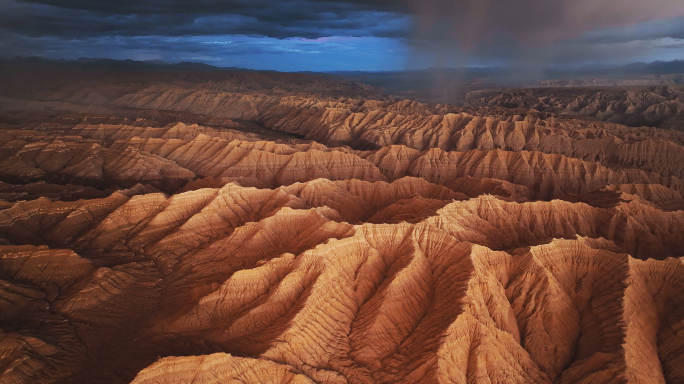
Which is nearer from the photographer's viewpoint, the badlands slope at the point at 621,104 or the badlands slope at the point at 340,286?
the badlands slope at the point at 340,286

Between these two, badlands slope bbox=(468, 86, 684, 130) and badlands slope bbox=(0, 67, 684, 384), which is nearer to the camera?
badlands slope bbox=(0, 67, 684, 384)

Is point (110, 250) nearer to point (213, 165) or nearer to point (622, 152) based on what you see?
point (213, 165)

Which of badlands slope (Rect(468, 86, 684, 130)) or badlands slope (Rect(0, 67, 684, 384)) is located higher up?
badlands slope (Rect(468, 86, 684, 130))

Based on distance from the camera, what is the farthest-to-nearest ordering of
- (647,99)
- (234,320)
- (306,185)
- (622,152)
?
1. (647,99)
2. (622,152)
3. (306,185)
4. (234,320)

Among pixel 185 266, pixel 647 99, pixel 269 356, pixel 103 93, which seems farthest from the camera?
pixel 103 93

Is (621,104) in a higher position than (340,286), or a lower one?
higher

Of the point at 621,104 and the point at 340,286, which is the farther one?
the point at 621,104

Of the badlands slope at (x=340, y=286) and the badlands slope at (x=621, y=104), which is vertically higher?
the badlands slope at (x=621, y=104)

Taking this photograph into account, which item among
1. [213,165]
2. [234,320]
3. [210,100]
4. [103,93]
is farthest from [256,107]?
[234,320]

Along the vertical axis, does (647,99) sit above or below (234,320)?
above

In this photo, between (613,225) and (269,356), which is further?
A: (613,225)
